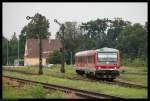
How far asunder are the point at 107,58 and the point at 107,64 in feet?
1.56

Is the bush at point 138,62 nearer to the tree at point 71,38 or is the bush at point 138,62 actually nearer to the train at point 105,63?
the tree at point 71,38

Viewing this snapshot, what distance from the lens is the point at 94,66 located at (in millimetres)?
32750

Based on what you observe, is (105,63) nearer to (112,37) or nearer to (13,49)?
(112,37)

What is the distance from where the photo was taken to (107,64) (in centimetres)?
3253

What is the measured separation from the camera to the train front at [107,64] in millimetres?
32031

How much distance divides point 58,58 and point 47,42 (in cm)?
285

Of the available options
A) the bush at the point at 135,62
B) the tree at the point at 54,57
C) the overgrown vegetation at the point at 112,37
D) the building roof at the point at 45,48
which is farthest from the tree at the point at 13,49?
the bush at the point at 135,62

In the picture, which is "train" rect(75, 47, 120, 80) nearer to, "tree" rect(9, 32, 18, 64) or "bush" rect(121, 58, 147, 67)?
"bush" rect(121, 58, 147, 67)

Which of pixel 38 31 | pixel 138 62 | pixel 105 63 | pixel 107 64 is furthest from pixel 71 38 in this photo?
pixel 107 64

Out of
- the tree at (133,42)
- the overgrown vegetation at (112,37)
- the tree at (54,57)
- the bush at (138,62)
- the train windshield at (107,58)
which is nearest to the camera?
the train windshield at (107,58)

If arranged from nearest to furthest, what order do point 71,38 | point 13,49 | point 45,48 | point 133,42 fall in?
point 133,42, point 13,49, point 45,48, point 71,38

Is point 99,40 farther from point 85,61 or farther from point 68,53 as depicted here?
point 68,53

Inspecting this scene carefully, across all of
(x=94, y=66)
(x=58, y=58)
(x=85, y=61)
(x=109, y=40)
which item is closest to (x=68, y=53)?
(x=58, y=58)

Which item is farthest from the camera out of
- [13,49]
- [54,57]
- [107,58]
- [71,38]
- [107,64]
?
[71,38]
